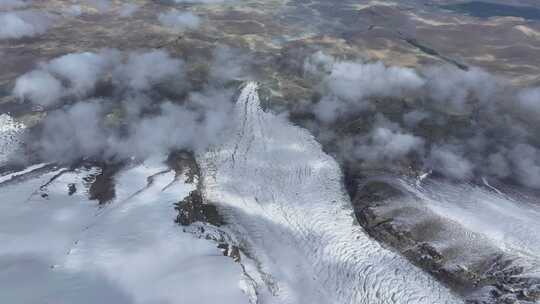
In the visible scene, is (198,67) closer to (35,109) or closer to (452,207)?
(35,109)

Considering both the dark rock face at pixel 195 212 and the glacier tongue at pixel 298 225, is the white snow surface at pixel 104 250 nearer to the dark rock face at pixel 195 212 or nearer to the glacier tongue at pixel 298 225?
the dark rock face at pixel 195 212

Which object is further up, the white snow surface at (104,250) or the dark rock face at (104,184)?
the dark rock face at (104,184)

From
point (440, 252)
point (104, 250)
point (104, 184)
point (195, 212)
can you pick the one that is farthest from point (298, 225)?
point (104, 184)

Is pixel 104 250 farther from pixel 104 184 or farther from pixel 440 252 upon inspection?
pixel 440 252

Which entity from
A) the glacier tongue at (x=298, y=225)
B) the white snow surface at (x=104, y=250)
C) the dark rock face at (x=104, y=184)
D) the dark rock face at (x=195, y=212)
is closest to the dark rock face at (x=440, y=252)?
the glacier tongue at (x=298, y=225)

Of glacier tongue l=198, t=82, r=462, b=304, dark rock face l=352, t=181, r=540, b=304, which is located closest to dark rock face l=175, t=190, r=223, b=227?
glacier tongue l=198, t=82, r=462, b=304
